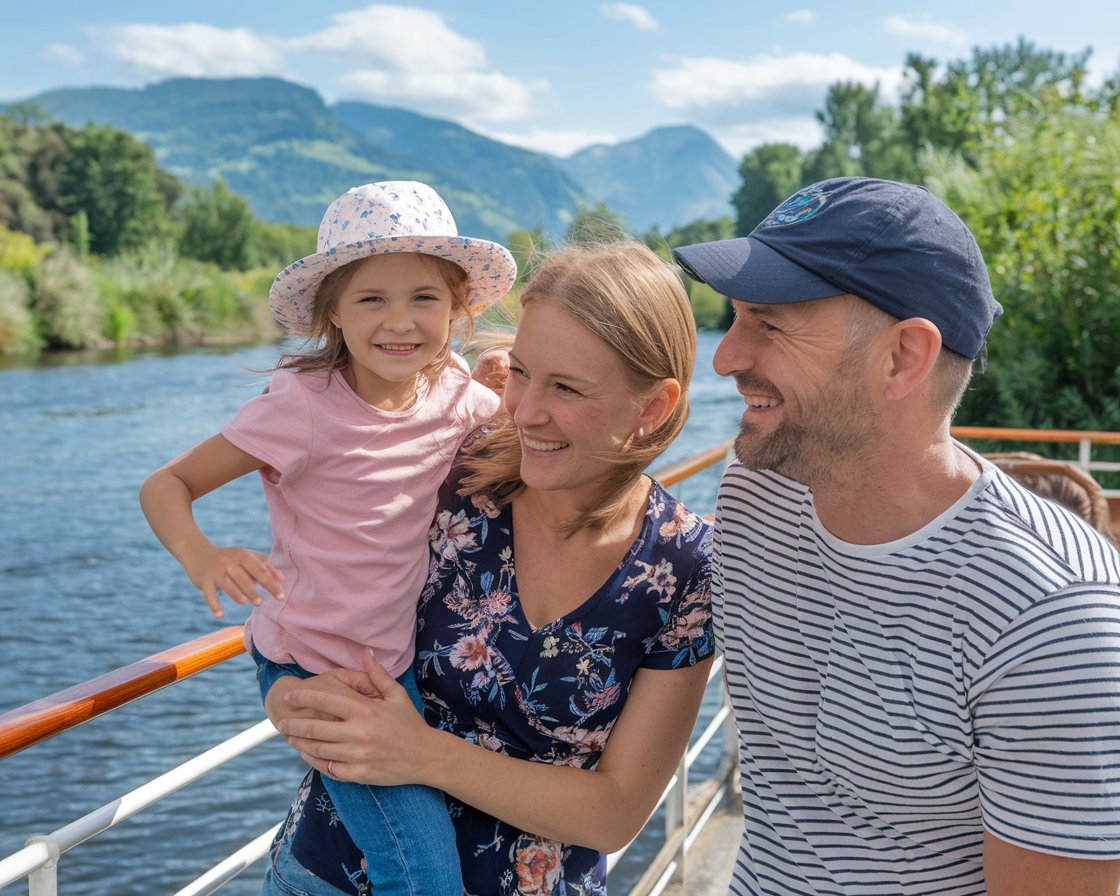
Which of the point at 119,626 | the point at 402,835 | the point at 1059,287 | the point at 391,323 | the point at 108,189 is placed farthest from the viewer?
the point at 108,189

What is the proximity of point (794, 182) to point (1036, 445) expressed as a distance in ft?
160

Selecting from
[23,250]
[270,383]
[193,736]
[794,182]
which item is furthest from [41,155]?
[270,383]

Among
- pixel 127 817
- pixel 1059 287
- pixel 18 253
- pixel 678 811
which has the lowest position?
pixel 18 253

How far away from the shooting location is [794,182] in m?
55.6

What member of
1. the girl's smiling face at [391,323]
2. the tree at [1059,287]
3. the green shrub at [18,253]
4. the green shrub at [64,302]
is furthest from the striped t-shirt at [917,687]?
the green shrub at [18,253]

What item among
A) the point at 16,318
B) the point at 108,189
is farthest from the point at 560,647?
the point at 108,189

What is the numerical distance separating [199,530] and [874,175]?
46126 mm

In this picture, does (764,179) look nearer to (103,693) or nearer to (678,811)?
(678,811)

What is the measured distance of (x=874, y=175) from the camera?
1748 inches

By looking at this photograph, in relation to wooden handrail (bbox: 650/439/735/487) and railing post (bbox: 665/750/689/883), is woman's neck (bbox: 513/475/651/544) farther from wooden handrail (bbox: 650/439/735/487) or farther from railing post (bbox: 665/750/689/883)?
railing post (bbox: 665/750/689/883)

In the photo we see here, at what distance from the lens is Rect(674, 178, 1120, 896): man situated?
114 cm

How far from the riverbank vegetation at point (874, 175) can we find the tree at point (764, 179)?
0.48 feet

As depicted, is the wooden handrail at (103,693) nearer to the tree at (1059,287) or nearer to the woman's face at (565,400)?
the woman's face at (565,400)

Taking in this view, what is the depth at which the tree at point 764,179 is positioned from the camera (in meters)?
54.0
